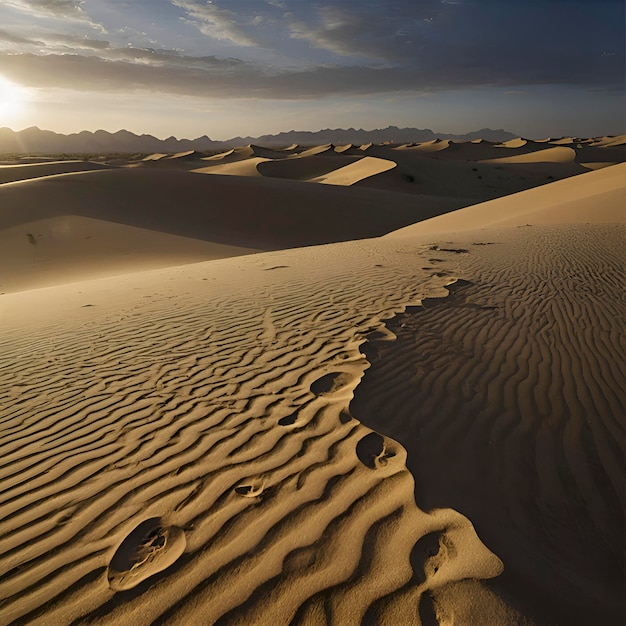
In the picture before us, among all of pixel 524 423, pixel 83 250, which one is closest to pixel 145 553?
pixel 524 423

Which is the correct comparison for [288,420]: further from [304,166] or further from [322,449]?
[304,166]

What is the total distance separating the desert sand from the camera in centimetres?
210

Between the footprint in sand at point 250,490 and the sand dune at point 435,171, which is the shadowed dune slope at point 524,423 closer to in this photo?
the footprint in sand at point 250,490

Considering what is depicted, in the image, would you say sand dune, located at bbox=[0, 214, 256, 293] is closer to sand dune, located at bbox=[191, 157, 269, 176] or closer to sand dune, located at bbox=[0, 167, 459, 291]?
sand dune, located at bbox=[0, 167, 459, 291]

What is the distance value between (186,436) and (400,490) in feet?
5.41

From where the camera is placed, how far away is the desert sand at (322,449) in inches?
82.5

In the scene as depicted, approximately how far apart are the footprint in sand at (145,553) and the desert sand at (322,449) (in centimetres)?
1

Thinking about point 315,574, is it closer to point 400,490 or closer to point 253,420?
point 400,490

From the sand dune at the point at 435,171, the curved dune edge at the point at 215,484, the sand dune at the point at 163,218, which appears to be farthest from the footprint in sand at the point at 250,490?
the sand dune at the point at 435,171

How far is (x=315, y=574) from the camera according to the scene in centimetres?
213

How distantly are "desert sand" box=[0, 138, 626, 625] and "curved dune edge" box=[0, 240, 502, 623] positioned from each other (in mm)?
14

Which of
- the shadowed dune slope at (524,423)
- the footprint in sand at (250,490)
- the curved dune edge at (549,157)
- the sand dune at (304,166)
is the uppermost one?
the footprint in sand at (250,490)

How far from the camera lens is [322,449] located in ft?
10.0

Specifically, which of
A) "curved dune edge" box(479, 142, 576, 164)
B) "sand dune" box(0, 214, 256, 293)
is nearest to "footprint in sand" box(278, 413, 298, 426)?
"sand dune" box(0, 214, 256, 293)
